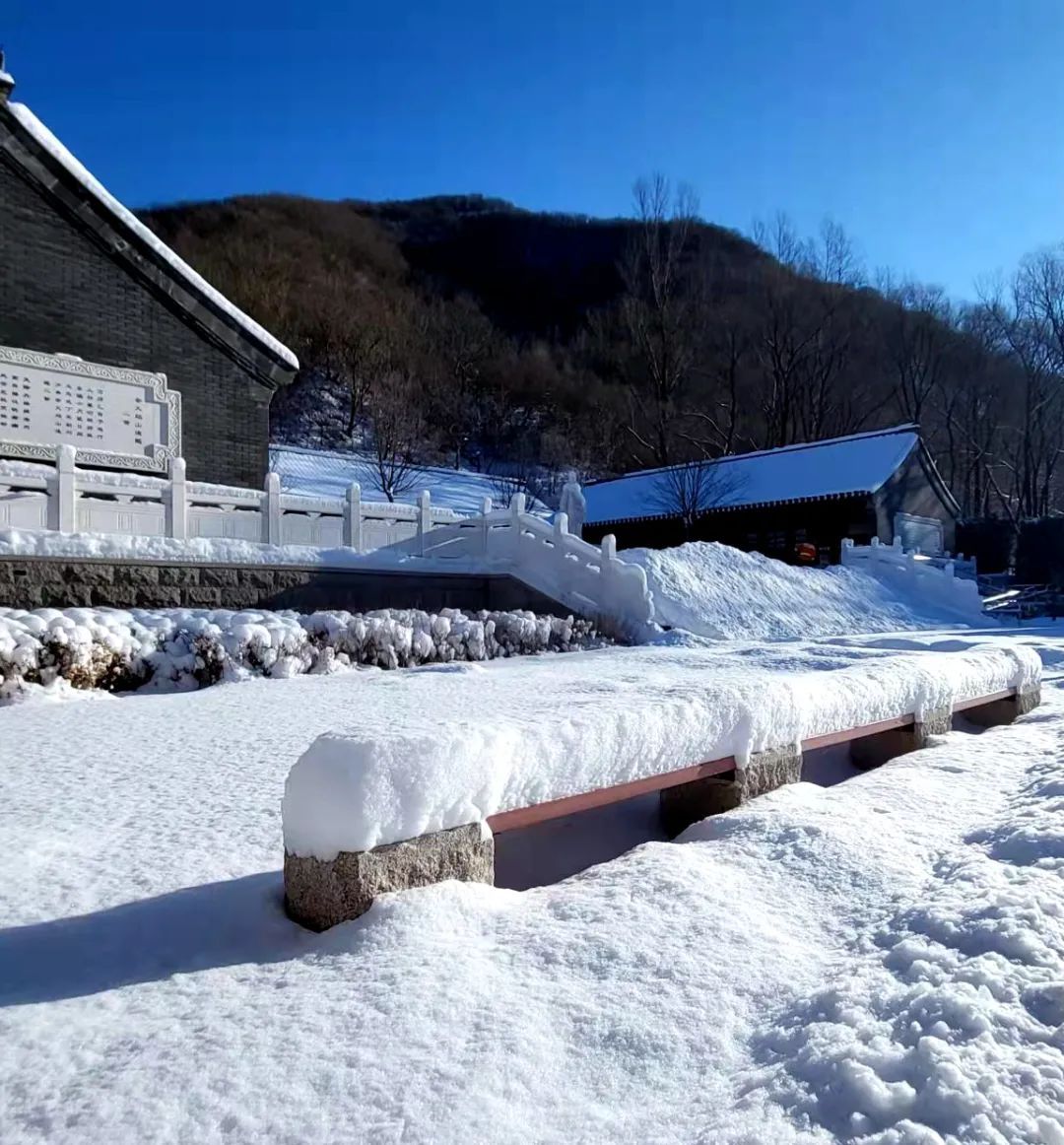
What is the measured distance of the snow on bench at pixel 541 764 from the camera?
2869mm

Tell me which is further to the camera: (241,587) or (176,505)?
(241,587)

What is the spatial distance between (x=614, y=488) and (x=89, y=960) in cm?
3395

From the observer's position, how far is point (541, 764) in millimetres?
3369

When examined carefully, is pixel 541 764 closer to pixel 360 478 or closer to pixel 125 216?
pixel 125 216

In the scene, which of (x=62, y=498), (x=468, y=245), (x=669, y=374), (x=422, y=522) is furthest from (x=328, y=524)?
(x=468, y=245)

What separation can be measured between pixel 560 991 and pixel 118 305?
15.3m

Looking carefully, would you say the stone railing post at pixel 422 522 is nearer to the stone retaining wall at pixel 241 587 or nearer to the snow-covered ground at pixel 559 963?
the stone retaining wall at pixel 241 587

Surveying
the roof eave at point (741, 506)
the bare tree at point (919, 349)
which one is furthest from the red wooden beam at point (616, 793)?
the bare tree at point (919, 349)

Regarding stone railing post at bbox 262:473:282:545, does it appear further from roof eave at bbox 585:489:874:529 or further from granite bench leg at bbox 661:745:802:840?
roof eave at bbox 585:489:874:529

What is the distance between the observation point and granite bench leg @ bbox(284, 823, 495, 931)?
9.45ft

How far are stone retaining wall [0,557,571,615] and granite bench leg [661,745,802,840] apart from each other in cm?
856

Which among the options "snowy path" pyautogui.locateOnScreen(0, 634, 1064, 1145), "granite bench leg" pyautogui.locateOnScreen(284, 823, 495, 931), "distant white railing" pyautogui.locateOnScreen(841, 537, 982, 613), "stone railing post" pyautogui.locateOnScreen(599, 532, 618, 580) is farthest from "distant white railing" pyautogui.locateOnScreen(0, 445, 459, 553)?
"distant white railing" pyautogui.locateOnScreen(841, 537, 982, 613)

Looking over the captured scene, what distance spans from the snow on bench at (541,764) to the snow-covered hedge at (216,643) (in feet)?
18.5

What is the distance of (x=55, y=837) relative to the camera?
13.0ft
